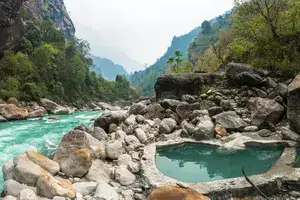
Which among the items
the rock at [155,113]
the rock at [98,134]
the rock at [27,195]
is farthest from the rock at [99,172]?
the rock at [155,113]

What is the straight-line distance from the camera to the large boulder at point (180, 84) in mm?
15492

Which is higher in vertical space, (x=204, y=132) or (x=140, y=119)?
(x=140, y=119)

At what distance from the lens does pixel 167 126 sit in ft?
37.6

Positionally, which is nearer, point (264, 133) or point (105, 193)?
point (105, 193)

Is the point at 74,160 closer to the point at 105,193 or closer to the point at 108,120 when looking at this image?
the point at 105,193

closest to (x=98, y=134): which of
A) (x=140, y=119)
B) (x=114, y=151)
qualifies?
(x=140, y=119)

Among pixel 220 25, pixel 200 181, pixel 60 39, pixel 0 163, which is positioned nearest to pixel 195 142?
pixel 200 181

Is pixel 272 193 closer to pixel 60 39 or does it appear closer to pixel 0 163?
pixel 0 163

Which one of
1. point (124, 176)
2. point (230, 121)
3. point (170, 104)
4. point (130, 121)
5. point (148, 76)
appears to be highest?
point (148, 76)

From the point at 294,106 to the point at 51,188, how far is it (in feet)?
26.7

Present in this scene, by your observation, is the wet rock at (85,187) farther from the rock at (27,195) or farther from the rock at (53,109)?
the rock at (53,109)

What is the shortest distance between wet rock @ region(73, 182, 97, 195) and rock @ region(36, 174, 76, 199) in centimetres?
24

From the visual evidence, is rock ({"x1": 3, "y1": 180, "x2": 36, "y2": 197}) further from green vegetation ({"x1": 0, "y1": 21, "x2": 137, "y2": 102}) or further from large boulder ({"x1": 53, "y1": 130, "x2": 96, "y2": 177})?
green vegetation ({"x1": 0, "y1": 21, "x2": 137, "y2": 102})

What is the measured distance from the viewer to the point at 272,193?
586 cm
